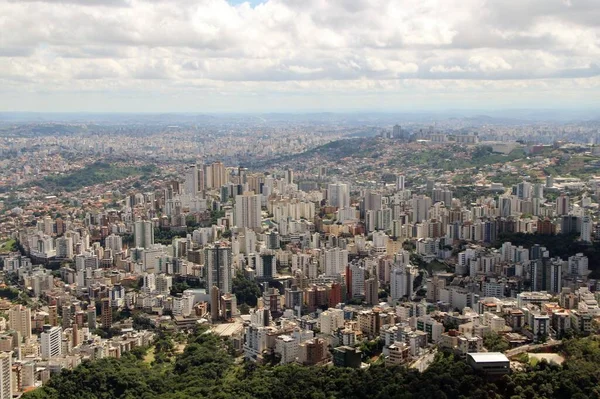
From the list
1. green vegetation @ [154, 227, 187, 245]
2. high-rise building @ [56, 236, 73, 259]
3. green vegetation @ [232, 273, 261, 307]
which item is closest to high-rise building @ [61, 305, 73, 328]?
green vegetation @ [232, 273, 261, 307]

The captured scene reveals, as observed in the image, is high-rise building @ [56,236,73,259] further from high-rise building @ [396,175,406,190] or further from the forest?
high-rise building @ [396,175,406,190]

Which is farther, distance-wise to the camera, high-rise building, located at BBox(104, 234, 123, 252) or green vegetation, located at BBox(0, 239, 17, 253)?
green vegetation, located at BBox(0, 239, 17, 253)

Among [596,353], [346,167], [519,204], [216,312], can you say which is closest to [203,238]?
[216,312]

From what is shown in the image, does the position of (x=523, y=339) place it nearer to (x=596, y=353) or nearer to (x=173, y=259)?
(x=596, y=353)

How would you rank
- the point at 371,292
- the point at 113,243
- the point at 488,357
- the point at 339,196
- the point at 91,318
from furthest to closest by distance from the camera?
the point at 339,196
the point at 113,243
the point at 371,292
the point at 91,318
the point at 488,357

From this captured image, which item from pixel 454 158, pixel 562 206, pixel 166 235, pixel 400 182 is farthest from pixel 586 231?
pixel 454 158

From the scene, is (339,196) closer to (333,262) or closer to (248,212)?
(248,212)
